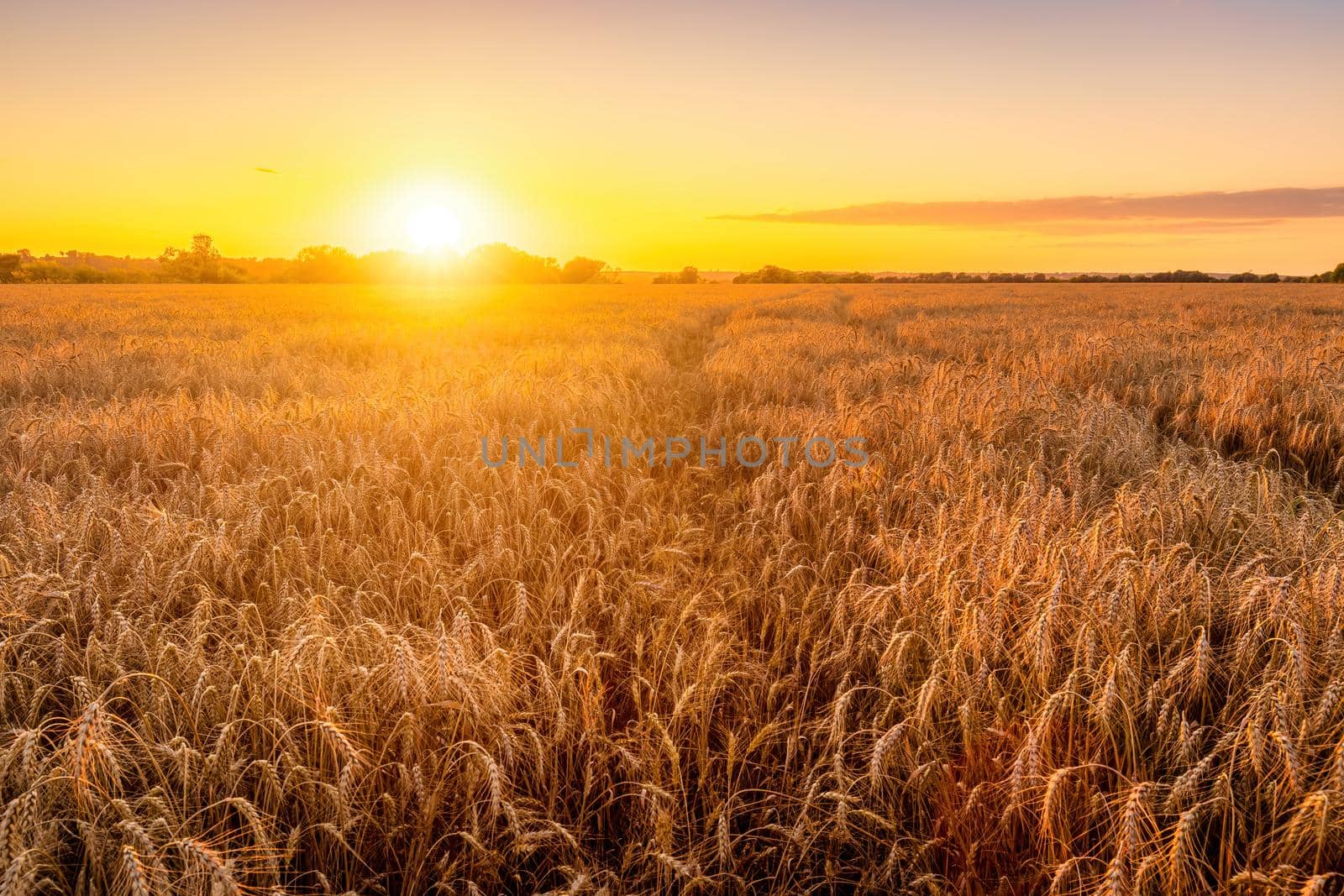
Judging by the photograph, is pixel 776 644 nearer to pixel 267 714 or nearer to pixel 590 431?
pixel 267 714

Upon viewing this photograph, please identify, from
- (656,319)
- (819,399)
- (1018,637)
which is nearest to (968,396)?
(819,399)

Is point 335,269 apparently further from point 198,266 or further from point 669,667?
point 669,667

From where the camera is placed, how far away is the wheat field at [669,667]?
1.56 metres

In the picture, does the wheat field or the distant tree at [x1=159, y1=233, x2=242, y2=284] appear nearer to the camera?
the wheat field

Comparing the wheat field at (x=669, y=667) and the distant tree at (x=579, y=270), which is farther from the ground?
the distant tree at (x=579, y=270)

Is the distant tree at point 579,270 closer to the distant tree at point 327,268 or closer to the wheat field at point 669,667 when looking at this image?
the distant tree at point 327,268

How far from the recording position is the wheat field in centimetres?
156

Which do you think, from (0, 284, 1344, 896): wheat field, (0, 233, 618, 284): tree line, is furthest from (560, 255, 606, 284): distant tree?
(0, 284, 1344, 896): wheat field

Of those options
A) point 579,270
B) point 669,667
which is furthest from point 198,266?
point 669,667

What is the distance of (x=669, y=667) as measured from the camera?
7.29ft

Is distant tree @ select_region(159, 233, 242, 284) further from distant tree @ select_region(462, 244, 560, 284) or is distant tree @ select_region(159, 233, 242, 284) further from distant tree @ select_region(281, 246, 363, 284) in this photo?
distant tree @ select_region(462, 244, 560, 284)

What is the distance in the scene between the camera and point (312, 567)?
9.22 feet

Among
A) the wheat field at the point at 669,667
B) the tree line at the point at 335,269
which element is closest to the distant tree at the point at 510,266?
the tree line at the point at 335,269

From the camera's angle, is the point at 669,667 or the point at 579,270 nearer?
the point at 669,667
